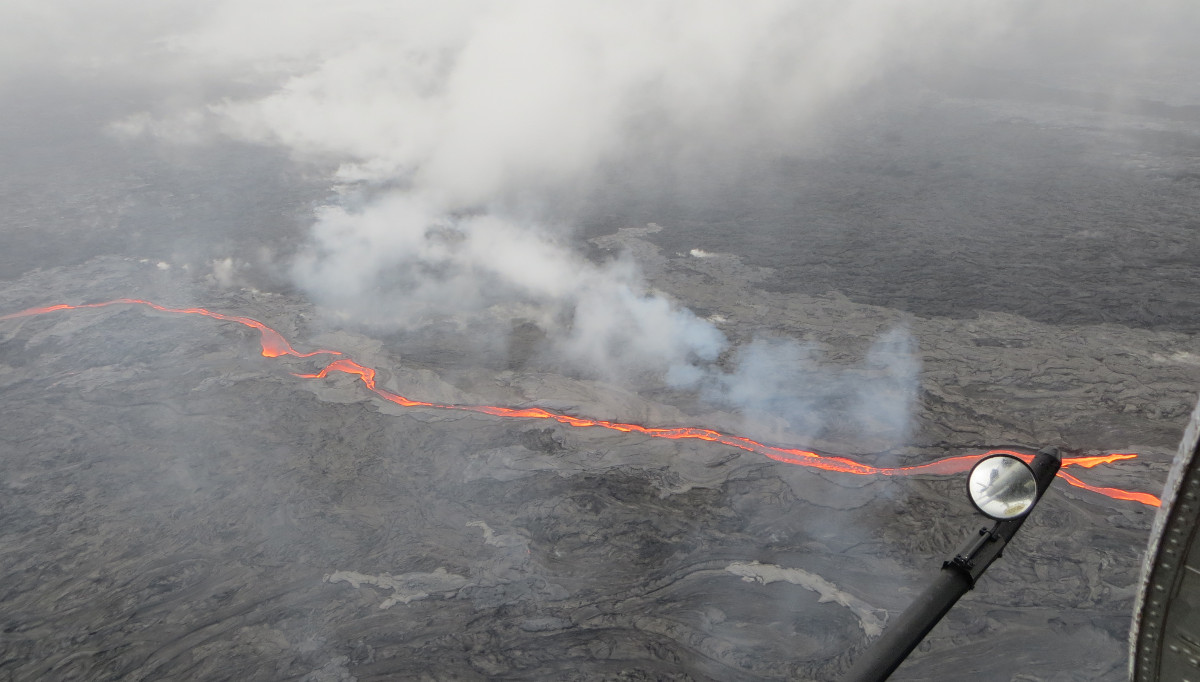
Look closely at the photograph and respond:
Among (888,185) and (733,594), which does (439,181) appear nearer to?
(888,185)

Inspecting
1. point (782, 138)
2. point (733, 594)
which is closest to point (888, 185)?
point (782, 138)

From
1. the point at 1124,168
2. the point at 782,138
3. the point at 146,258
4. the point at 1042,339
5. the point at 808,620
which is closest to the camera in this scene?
the point at 808,620

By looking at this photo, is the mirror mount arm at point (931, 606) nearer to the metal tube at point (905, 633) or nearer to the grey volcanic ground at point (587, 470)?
the metal tube at point (905, 633)

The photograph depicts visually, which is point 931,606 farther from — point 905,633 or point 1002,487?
point 1002,487

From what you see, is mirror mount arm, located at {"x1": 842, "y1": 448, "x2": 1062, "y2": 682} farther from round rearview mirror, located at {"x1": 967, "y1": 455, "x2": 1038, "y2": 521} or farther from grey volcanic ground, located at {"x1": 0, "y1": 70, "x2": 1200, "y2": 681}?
grey volcanic ground, located at {"x1": 0, "y1": 70, "x2": 1200, "y2": 681}

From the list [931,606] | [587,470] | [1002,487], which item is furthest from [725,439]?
[931,606]

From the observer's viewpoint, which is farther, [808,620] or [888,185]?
[888,185]

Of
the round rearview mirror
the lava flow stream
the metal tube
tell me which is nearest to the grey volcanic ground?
the lava flow stream

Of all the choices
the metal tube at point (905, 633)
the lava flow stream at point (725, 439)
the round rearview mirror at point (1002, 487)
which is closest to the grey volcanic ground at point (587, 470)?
the lava flow stream at point (725, 439)
